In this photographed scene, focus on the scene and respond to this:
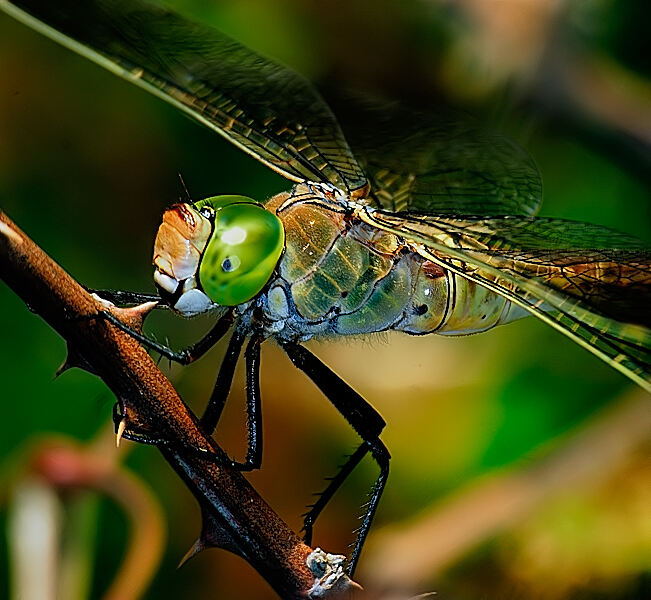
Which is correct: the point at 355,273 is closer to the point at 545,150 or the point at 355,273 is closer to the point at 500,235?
the point at 500,235

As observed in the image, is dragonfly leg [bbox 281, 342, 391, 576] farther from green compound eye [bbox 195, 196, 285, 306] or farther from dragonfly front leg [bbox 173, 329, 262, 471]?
green compound eye [bbox 195, 196, 285, 306]

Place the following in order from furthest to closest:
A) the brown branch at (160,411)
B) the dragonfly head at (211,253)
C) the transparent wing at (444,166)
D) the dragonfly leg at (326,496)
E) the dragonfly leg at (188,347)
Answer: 1. the transparent wing at (444,166)
2. the dragonfly leg at (326,496)
3. the dragonfly head at (211,253)
4. the dragonfly leg at (188,347)
5. the brown branch at (160,411)

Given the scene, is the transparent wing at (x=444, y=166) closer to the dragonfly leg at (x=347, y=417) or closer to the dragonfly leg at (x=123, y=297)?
the dragonfly leg at (x=347, y=417)

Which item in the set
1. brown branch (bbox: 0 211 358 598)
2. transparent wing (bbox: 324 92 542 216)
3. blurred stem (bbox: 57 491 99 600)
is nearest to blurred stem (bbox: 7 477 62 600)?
blurred stem (bbox: 57 491 99 600)

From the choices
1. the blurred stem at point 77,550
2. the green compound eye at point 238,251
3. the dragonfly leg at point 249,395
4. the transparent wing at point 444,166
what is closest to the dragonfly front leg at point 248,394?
the dragonfly leg at point 249,395

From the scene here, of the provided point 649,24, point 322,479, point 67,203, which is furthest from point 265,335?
point 649,24

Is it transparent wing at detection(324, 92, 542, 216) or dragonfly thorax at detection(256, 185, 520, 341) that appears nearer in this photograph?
dragonfly thorax at detection(256, 185, 520, 341)

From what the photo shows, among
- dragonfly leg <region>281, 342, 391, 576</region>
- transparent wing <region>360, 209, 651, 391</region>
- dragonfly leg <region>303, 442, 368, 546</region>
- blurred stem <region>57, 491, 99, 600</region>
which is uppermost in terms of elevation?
transparent wing <region>360, 209, 651, 391</region>
